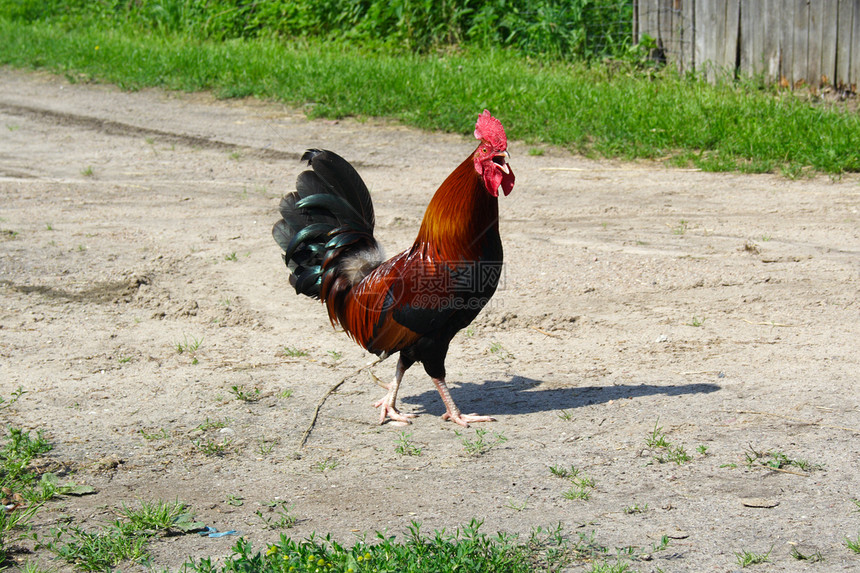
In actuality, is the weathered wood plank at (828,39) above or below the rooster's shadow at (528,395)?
above

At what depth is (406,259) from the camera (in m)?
4.48

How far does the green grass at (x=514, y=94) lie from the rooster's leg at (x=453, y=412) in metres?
5.49

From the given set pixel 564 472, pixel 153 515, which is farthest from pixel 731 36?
pixel 153 515

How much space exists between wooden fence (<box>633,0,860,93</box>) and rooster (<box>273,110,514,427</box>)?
7930 millimetres

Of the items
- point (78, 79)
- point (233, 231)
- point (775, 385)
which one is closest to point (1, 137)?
point (78, 79)

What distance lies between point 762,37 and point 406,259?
8658 millimetres

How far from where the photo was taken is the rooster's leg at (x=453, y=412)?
4.55m

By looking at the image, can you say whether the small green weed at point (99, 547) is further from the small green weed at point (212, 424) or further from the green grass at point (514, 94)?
the green grass at point (514, 94)

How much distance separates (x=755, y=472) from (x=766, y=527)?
495 mm

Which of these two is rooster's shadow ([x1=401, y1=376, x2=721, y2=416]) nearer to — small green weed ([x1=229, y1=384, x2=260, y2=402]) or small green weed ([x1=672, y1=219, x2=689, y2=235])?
small green weed ([x1=229, y1=384, x2=260, y2=402])

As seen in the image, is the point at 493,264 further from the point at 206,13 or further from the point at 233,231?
the point at 206,13

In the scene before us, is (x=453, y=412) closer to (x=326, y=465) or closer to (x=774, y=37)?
(x=326, y=465)

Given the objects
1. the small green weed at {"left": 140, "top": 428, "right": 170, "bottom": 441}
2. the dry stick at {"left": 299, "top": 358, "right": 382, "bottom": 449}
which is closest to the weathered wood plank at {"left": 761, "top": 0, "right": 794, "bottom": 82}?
the dry stick at {"left": 299, "top": 358, "right": 382, "bottom": 449}

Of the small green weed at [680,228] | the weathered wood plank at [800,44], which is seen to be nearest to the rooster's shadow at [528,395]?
the small green weed at [680,228]
